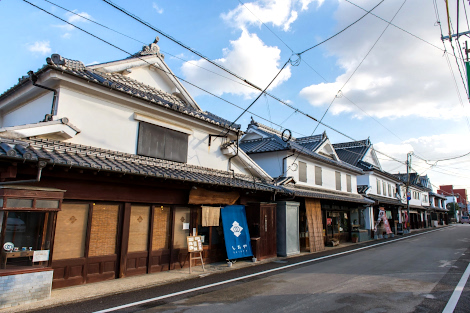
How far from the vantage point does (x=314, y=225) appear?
18.4 m

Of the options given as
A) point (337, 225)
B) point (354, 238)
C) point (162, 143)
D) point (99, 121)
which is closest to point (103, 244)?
point (99, 121)

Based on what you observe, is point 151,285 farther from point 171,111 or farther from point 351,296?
point 171,111

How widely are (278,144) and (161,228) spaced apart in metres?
11.7

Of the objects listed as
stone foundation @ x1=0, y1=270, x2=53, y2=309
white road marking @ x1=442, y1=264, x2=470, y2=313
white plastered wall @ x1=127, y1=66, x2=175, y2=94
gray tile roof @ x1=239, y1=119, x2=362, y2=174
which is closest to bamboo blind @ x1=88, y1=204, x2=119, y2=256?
stone foundation @ x1=0, y1=270, x2=53, y2=309

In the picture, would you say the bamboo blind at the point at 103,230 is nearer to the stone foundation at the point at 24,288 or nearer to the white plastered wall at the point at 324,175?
the stone foundation at the point at 24,288

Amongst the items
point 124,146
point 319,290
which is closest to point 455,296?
point 319,290

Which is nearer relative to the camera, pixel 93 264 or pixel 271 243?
pixel 93 264

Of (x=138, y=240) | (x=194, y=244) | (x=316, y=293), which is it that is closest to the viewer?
(x=316, y=293)

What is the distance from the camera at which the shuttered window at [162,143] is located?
1103cm

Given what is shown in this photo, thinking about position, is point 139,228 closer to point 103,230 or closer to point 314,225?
point 103,230

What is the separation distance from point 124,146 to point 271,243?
8.49m

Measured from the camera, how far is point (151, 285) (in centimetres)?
874

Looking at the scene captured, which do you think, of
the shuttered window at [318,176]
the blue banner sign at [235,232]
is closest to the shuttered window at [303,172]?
the shuttered window at [318,176]

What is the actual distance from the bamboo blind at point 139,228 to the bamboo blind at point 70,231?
1.56 meters
